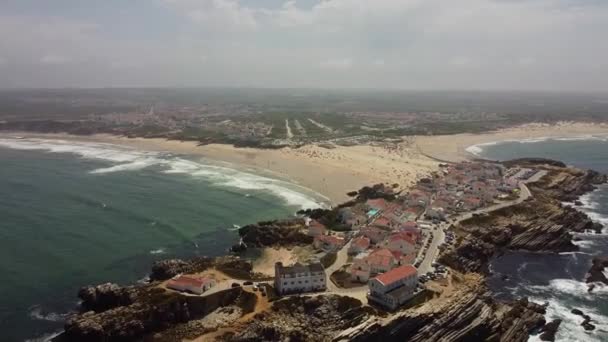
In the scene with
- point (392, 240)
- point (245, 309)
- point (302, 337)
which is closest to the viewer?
point (302, 337)

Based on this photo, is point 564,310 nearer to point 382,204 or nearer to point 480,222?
point 480,222

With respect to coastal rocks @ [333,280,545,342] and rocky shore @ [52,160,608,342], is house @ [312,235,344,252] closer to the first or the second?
rocky shore @ [52,160,608,342]

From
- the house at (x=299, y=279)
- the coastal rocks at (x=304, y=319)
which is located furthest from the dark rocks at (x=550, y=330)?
the house at (x=299, y=279)

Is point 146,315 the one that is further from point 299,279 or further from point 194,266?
point 299,279

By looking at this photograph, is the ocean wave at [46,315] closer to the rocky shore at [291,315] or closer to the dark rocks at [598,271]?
the rocky shore at [291,315]

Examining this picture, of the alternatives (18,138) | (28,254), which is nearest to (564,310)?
(28,254)

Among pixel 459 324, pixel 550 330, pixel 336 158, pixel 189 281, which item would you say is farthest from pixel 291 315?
pixel 336 158

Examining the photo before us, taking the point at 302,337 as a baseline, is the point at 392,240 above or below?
above
